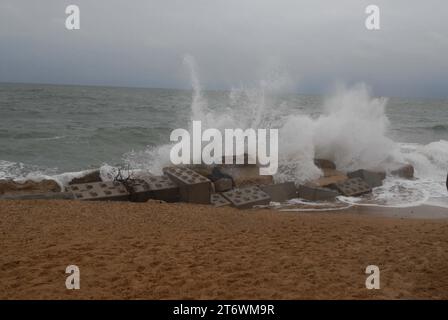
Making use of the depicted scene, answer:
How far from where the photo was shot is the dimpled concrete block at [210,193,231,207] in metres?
7.47

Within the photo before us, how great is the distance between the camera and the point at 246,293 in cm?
323

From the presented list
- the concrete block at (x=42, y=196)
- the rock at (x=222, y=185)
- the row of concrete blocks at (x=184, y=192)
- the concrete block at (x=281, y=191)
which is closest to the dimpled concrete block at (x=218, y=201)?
the row of concrete blocks at (x=184, y=192)

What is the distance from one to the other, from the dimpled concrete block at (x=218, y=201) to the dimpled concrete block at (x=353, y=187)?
3290 millimetres

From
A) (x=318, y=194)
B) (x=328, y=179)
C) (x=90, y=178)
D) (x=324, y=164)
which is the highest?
(x=324, y=164)

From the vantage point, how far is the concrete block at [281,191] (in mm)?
8727

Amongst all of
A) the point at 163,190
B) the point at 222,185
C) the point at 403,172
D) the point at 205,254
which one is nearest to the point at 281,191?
the point at 222,185

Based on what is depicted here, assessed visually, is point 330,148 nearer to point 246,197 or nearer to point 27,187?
point 246,197

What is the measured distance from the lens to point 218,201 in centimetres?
765

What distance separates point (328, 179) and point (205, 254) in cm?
686

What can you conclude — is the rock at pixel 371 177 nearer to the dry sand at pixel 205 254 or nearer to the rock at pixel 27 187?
the dry sand at pixel 205 254

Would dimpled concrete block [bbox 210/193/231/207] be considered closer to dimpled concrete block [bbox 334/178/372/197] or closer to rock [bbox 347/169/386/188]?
dimpled concrete block [bbox 334/178/372/197]

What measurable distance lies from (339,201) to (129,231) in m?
5.56

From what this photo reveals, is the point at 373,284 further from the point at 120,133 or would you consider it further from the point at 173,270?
the point at 120,133
